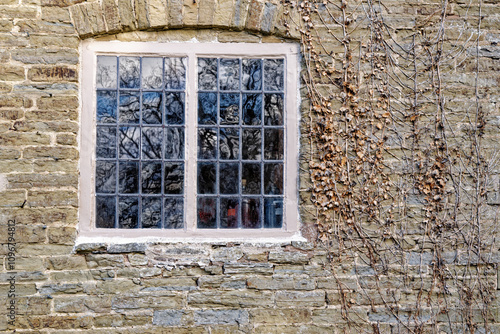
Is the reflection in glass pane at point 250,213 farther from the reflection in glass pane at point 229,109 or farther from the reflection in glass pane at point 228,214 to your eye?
the reflection in glass pane at point 229,109

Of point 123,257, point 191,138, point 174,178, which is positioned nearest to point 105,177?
point 174,178

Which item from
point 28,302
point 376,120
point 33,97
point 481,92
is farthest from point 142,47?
point 481,92

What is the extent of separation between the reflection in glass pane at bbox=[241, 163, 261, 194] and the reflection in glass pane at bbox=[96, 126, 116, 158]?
1.15 m

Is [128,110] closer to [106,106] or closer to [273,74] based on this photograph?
[106,106]

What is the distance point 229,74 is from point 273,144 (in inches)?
28.9

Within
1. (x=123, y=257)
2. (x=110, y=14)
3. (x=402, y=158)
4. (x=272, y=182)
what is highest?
(x=110, y=14)

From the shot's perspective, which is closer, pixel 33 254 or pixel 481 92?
pixel 33 254

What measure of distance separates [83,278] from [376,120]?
2845mm

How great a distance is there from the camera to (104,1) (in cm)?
324

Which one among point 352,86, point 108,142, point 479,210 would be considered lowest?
point 479,210

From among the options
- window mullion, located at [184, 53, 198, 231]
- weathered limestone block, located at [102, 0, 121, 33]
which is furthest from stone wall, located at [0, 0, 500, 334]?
window mullion, located at [184, 53, 198, 231]

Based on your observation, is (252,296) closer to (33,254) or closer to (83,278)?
(83,278)

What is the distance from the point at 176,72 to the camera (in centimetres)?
341

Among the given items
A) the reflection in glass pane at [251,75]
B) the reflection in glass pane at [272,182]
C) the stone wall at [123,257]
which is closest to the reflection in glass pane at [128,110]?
the stone wall at [123,257]
